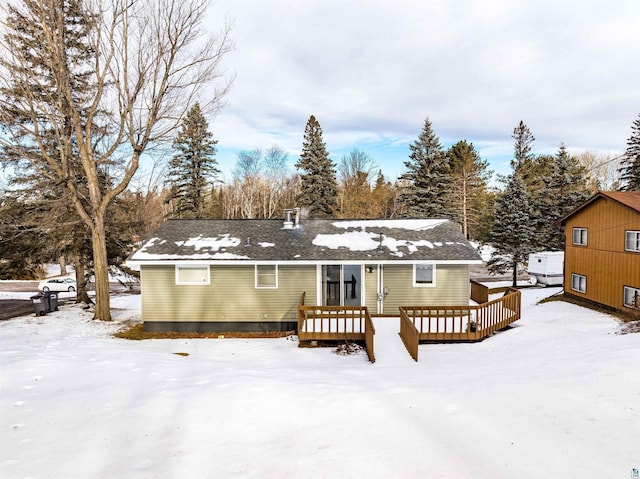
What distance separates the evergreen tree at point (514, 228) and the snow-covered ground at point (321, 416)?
66.9ft

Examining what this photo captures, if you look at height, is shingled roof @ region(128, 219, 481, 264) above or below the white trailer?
above

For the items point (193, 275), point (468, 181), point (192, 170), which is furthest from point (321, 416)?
point (468, 181)

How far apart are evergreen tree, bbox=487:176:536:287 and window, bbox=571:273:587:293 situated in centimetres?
972

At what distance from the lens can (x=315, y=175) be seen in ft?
123

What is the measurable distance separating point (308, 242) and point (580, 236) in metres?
14.5

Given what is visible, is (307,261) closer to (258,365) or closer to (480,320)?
(258,365)

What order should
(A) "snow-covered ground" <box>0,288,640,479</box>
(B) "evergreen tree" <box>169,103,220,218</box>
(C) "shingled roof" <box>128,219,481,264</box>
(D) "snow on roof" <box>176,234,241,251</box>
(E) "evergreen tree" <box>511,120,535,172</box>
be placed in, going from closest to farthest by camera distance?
(A) "snow-covered ground" <box>0,288,640,479</box>, (C) "shingled roof" <box>128,219,481,264</box>, (D) "snow on roof" <box>176,234,241,251</box>, (B) "evergreen tree" <box>169,103,220,218</box>, (E) "evergreen tree" <box>511,120,535,172</box>

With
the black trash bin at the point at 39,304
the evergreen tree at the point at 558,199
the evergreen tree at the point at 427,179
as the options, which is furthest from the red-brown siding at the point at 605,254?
the black trash bin at the point at 39,304

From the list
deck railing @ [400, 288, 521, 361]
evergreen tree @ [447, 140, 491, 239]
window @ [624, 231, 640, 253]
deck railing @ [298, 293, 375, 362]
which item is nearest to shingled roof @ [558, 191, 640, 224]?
window @ [624, 231, 640, 253]

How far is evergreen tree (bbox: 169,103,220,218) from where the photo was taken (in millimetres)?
31625

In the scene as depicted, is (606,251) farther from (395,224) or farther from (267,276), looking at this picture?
(267,276)

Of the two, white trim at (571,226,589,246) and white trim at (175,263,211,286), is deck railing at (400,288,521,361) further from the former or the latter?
white trim at (571,226,589,246)

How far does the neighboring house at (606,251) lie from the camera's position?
591 inches

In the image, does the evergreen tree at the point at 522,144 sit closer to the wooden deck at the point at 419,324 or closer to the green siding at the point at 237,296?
the wooden deck at the point at 419,324
